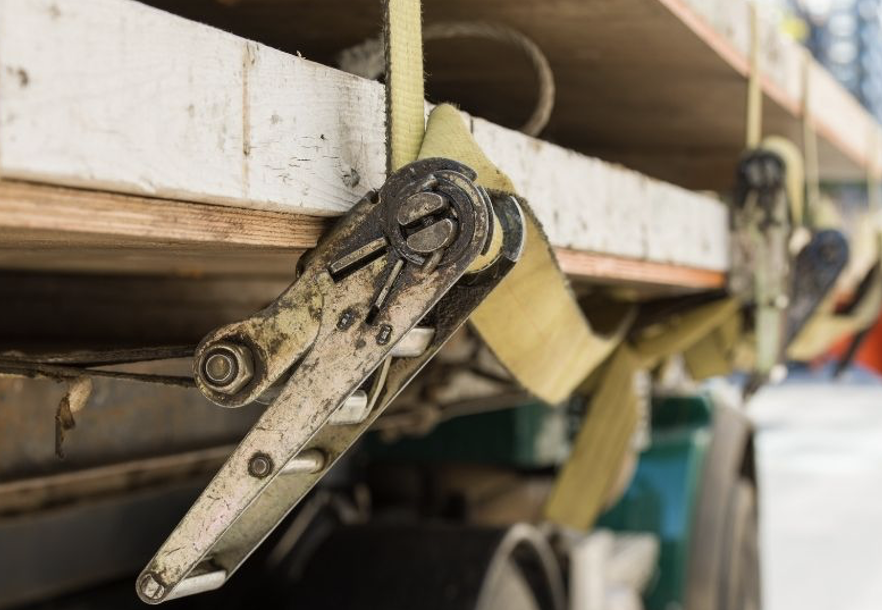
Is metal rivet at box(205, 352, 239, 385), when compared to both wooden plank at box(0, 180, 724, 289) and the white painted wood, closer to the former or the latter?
wooden plank at box(0, 180, 724, 289)

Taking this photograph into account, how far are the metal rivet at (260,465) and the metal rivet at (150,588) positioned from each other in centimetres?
12

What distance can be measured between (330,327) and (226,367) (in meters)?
0.09

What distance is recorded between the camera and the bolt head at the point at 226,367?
112cm

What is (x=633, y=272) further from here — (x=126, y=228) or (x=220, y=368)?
(x=126, y=228)

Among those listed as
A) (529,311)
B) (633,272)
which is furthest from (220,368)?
(633,272)

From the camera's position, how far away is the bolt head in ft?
3.66

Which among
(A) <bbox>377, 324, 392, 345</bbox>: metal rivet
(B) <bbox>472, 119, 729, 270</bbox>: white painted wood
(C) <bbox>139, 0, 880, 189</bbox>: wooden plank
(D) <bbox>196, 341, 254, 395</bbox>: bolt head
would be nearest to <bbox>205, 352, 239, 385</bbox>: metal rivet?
(D) <bbox>196, 341, 254, 395</bbox>: bolt head

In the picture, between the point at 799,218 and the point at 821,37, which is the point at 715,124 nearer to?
the point at 799,218

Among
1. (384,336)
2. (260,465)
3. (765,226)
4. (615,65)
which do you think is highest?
(615,65)

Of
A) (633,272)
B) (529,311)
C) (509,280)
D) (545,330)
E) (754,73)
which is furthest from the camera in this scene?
(754,73)

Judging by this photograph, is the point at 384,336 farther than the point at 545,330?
No

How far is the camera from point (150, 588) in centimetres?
113

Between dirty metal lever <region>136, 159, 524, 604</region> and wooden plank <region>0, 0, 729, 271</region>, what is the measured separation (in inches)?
2.3

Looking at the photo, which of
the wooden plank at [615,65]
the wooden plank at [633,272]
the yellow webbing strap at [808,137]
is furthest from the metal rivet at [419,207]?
the yellow webbing strap at [808,137]
